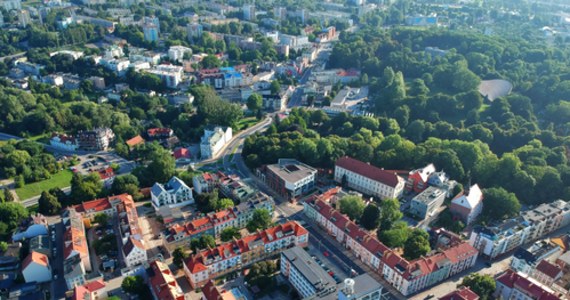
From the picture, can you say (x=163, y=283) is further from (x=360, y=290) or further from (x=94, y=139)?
(x=94, y=139)

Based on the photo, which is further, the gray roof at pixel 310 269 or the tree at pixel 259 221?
the tree at pixel 259 221

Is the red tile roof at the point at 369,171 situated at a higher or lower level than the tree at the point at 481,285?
higher

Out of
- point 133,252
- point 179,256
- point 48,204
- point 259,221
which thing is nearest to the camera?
point 133,252

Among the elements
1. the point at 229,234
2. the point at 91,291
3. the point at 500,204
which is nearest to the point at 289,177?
the point at 229,234

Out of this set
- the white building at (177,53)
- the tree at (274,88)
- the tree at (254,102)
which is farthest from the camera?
the white building at (177,53)

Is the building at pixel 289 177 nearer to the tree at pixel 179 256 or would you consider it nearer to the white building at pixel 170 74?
the tree at pixel 179 256

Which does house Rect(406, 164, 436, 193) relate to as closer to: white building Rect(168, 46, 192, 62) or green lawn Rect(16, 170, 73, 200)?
green lawn Rect(16, 170, 73, 200)

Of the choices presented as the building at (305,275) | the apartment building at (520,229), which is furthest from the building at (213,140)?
the apartment building at (520,229)

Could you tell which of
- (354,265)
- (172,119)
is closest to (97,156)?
(172,119)
